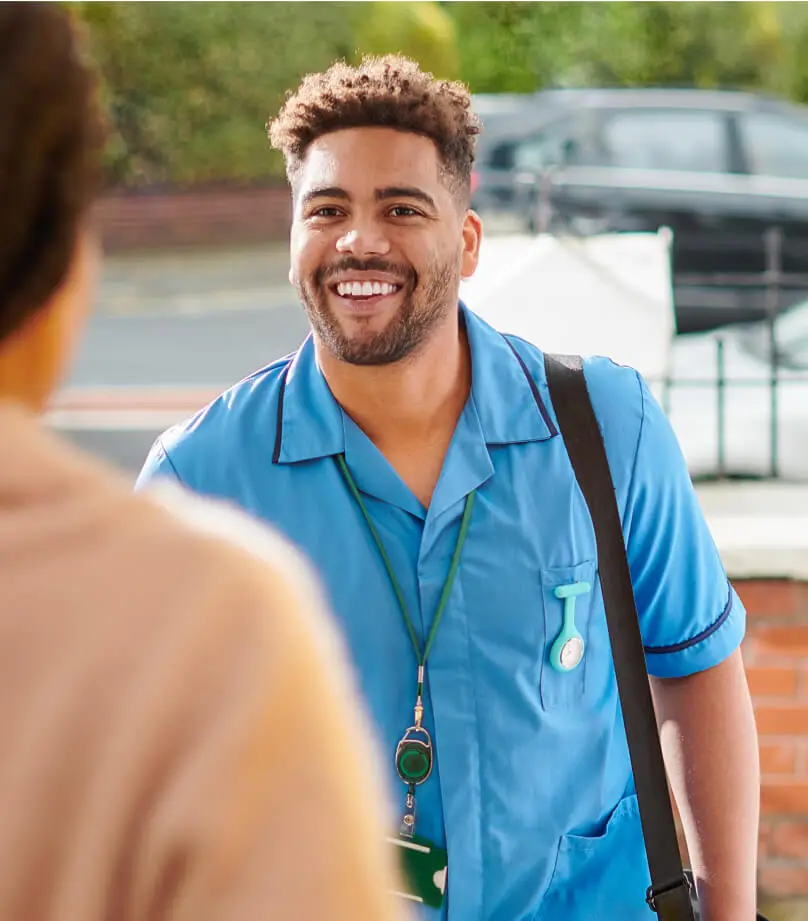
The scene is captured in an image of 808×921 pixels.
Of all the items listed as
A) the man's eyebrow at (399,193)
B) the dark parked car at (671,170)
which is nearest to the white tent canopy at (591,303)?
the man's eyebrow at (399,193)

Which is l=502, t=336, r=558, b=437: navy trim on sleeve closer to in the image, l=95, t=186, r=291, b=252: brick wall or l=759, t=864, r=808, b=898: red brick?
l=759, t=864, r=808, b=898: red brick

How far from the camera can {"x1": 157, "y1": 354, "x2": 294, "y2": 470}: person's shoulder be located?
Result: 183cm

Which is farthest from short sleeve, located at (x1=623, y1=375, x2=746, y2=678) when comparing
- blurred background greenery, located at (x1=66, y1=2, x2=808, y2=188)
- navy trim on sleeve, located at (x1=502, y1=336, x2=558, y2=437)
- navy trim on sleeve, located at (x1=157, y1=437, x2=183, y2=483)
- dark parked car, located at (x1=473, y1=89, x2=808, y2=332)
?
blurred background greenery, located at (x1=66, y1=2, x2=808, y2=188)

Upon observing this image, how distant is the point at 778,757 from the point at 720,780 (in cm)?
104

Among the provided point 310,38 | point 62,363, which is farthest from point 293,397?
point 310,38

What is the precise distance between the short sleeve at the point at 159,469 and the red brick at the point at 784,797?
70.2 inches

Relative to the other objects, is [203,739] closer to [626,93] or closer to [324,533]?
[324,533]

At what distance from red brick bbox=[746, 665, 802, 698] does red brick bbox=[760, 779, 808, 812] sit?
0.22m

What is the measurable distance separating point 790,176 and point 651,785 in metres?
8.52

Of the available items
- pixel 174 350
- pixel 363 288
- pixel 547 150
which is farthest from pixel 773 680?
pixel 174 350

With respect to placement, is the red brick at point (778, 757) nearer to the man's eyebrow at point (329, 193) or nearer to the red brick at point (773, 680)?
the red brick at point (773, 680)

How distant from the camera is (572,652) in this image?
177 centimetres

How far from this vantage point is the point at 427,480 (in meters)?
1.84

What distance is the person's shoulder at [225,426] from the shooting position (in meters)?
1.83
